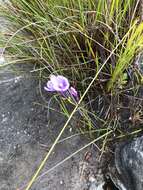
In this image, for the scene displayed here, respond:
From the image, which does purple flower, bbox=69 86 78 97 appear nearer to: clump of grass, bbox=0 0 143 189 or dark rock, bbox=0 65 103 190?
clump of grass, bbox=0 0 143 189

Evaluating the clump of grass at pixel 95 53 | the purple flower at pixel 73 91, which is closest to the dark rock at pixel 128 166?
the clump of grass at pixel 95 53

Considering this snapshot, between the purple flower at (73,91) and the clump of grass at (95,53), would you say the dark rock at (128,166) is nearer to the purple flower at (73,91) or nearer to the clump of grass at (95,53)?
the clump of grass at (95,53)

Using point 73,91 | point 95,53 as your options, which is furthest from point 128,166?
point 95,53

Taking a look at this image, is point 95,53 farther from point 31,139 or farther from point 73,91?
point 31,139

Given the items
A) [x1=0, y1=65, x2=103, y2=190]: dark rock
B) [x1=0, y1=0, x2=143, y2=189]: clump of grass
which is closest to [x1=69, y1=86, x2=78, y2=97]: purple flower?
[x1=0, y1=0, x2=143, y2=189]: clump of grass

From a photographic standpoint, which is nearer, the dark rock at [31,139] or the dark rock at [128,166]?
the dark rock at [128,166]
